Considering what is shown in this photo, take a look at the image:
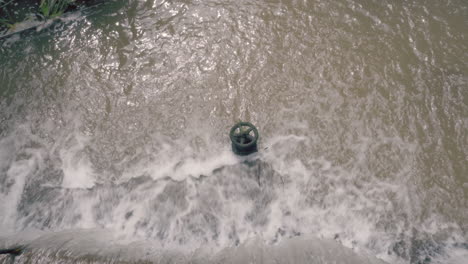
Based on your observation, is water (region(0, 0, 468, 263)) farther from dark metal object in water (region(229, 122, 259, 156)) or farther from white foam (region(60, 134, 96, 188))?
dark metal object in water (region(229, 122, 259, 156))

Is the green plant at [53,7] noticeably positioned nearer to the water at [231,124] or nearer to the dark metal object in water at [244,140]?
the water at [231,124]

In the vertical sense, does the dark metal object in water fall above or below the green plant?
below

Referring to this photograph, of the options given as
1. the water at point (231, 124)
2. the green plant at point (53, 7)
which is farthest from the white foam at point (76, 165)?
the green plant at point (53, 7)

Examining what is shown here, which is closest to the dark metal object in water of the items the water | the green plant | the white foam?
the water

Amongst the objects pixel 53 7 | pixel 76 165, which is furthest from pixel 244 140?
pixel 53 7

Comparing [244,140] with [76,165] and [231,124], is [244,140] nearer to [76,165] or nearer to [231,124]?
[231,124]

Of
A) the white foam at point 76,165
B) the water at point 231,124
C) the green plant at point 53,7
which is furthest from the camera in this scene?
the green plant at point 53,7

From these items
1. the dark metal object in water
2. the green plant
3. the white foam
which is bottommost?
the white foam
